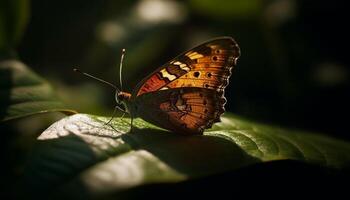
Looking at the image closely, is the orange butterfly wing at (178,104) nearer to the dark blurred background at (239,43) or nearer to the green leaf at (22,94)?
the green leaf at (22,94)

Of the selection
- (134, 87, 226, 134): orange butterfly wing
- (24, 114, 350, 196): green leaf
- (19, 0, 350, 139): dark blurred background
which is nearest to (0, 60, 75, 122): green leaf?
(24, 114, 350, 196): green leaf

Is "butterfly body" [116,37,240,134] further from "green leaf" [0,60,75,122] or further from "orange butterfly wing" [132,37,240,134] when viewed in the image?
"green leaf" [0,60,75,122]

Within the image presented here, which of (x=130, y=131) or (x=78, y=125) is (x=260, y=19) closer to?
(x=130, y=131)

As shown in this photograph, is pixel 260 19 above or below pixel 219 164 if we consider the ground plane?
above

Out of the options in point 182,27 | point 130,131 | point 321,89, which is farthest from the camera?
point 182,27

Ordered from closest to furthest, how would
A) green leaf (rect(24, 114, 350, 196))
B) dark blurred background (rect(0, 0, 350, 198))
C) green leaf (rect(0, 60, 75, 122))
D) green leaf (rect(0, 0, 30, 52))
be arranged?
green leaf (rect(24, 114, 350, 196)) → green leaf (rect(0, 60, 75, 122)) → green leaf (rect(0, 0, 30, 52)) → dark blurred background (rect(0, 0, 350, 198))

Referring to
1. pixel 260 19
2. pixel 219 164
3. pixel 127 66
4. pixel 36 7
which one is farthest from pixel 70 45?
pixel 219 164

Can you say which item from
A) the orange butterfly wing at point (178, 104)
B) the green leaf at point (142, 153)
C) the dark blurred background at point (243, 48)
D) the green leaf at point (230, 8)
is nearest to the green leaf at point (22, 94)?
the green leaf at point (142, 153)
